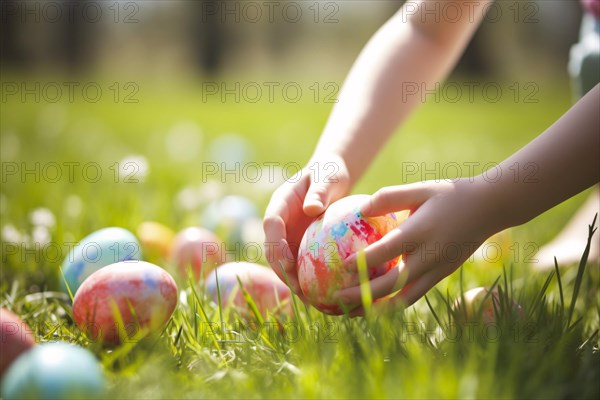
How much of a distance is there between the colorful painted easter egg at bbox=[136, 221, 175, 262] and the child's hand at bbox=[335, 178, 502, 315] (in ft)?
2.91

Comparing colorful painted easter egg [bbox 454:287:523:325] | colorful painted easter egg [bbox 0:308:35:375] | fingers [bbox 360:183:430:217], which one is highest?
fingers [bbox 360:183:430:217]

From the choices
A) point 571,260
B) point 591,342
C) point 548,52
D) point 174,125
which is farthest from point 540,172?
point 548,52

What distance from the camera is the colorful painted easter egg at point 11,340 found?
3.56ft

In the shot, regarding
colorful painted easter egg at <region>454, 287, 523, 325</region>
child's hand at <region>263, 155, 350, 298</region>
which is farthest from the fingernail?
colorful painted easter egg at <region>454, 287, 523, 325</region>

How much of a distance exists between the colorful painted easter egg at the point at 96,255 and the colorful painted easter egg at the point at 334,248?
0.49 metres

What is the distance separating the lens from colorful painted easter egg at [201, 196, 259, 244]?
2.16 metres

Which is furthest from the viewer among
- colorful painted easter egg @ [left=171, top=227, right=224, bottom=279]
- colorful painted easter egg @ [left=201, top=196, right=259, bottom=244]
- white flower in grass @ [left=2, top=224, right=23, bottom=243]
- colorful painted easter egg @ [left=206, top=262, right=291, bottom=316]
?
colorful painted easter egg @ [left=201, top=196, right=259, bottom=244]

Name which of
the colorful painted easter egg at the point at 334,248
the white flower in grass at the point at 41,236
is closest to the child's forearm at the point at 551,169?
the colorful painted easter egg at the point at 334,248

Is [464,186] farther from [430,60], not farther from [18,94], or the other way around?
[18,94]

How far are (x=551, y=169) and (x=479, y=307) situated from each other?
12.1 inches

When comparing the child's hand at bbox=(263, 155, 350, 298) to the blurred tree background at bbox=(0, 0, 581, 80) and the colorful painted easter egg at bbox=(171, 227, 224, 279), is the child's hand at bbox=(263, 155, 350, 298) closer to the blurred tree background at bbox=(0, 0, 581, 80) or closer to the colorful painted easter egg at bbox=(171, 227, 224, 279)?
the colorful painted easter egg at bbox=(171, 227, 224, 279)

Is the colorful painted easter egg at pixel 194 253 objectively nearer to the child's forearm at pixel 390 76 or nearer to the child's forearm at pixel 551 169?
the child's forearm at pixel 390 76

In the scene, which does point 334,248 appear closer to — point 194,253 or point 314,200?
point 314,200

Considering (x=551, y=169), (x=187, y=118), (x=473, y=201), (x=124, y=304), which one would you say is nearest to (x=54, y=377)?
(x=124, y=304)
